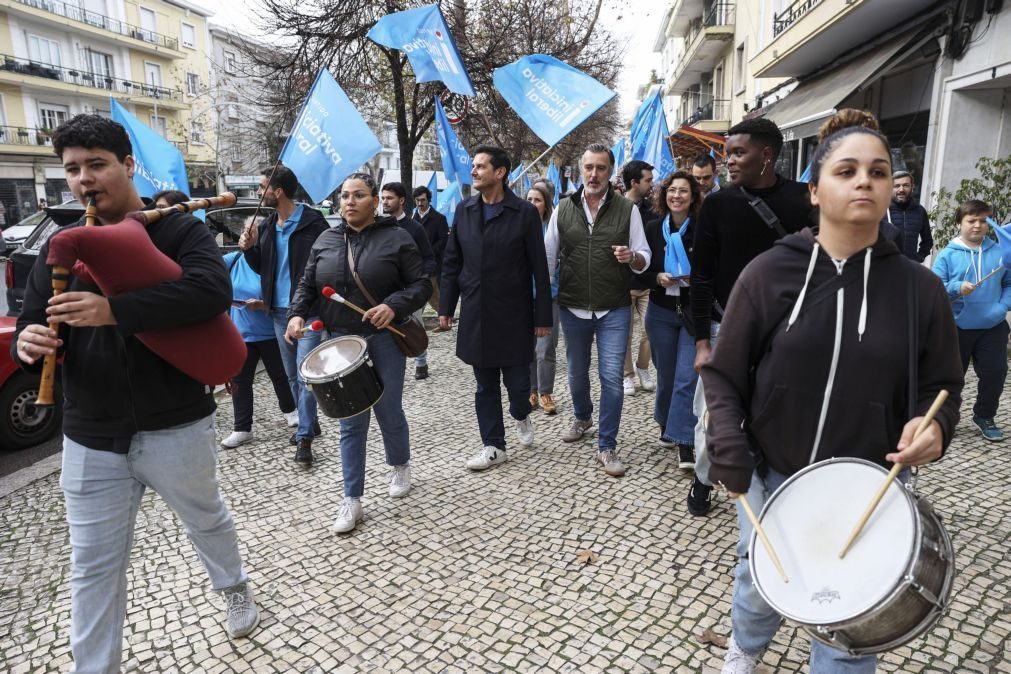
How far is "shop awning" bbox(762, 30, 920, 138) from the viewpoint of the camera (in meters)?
9.73

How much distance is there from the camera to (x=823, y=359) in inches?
72.4

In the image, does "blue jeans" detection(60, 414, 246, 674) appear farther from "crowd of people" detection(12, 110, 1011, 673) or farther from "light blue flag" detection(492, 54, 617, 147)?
"light blue flag" detection(492, 54, 617, 147)

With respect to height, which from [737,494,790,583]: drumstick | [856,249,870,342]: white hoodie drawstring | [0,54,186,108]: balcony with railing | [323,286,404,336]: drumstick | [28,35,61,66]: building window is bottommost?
[737,494,790,583]: drumstick

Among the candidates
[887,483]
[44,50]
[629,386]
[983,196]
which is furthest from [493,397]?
[44,50]

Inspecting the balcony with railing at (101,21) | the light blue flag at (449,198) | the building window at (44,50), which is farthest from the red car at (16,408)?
the building window at (44,50)

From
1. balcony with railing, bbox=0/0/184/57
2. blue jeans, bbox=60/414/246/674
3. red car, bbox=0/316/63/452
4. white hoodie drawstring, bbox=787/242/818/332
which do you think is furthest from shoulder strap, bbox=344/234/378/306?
balcony with railing, bbox=0/0/184/57

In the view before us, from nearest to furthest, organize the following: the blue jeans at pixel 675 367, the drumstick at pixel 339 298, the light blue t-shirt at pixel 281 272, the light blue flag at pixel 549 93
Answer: the drumstick at pixel 339 298
the blue jeans at pixel 675 367
the light blue t-shirt at pixel 281 272
the light blue flag at pixel 549 93

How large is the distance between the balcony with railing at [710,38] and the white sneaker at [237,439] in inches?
925

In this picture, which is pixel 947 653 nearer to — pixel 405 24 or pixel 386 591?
pixel 386 591

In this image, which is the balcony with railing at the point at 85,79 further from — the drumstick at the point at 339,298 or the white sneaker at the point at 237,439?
the drumstick at the point at 339,298

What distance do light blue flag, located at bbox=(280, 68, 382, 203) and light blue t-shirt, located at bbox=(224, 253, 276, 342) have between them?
0.94 m

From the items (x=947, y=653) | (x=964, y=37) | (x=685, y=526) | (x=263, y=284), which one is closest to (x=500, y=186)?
(x=263, y=284)

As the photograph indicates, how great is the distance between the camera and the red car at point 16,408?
200 inches

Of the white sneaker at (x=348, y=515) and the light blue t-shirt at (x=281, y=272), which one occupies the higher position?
the light blue t-shirt at (x=281, y=272)
